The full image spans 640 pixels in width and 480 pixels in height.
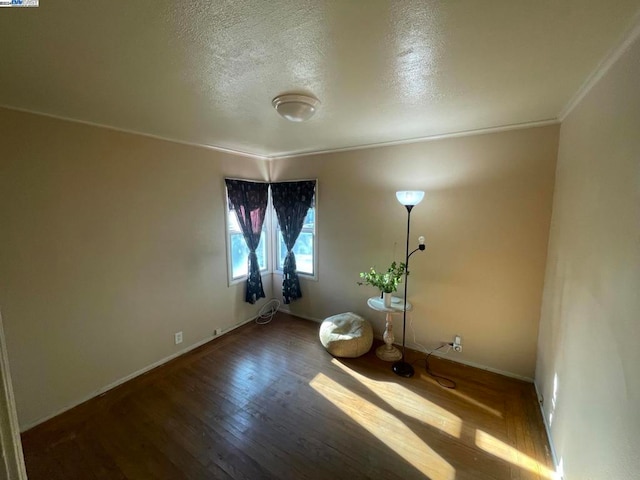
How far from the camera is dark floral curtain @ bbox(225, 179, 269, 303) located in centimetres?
349

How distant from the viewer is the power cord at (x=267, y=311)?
154 inches

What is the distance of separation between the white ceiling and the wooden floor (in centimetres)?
237

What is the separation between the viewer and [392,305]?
2893 millimetres

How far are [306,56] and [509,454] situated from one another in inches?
109

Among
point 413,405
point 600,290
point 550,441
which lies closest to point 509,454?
point 550,441

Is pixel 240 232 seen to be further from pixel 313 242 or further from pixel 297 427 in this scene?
pixel 297 427

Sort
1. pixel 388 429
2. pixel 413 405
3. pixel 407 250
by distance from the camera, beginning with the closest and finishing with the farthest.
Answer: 1. pixel 388 429
2. pixel 413 405
3. pixel 407 250

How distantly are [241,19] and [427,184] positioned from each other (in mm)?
2329

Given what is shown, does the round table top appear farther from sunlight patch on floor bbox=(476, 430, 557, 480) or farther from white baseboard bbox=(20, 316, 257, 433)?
white baseboard bbox=(20, 316, 257, 433)

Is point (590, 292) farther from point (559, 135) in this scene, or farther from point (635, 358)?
point (559, 135)

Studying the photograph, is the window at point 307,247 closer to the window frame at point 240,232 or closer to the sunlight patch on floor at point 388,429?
the window frame at point 240,232

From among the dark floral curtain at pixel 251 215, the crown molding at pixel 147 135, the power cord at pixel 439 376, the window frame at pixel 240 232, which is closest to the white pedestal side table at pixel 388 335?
the power cord at pixel 439 376

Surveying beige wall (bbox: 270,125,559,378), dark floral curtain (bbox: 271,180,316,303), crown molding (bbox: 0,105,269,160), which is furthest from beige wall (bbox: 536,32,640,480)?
crown molding (bbox: 0,105,269,160)

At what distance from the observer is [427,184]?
9.34 feet
